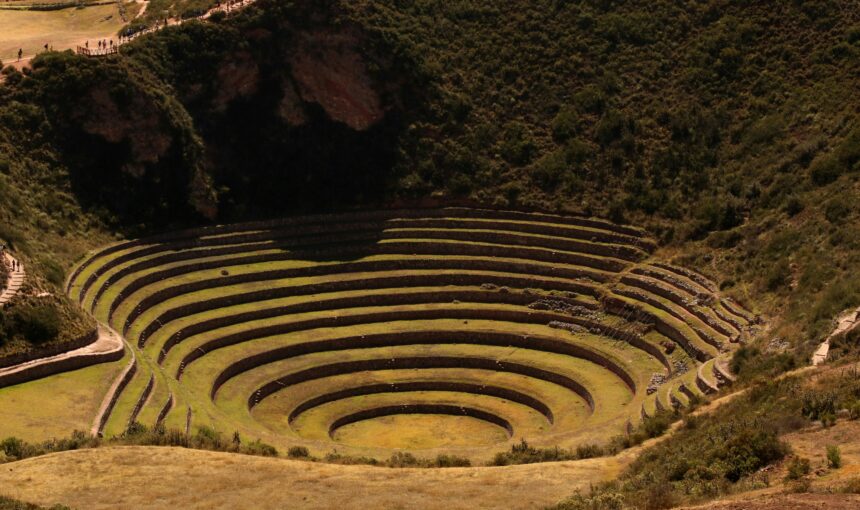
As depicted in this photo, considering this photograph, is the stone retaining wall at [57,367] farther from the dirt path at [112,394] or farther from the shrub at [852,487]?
the shrub at [852,487]

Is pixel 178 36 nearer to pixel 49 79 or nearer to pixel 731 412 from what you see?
pixel 49 79

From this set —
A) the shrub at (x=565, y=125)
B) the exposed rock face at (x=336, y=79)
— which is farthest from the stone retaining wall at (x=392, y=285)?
the exposed rock face at (x=336, y=79)

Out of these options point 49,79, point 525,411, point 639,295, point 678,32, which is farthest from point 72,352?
point 678,32

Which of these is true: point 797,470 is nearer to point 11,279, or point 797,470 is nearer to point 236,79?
point 11,279

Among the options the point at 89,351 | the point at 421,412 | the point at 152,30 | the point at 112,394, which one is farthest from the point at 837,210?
the point at 152,30

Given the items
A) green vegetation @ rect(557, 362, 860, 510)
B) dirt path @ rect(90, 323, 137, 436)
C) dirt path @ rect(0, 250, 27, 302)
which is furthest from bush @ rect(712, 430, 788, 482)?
dirt path @ rect(0, 250, 27, 302)

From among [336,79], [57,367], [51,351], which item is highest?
[336,79]

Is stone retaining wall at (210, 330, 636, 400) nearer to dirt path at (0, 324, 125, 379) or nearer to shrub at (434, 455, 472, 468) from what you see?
dirt path at (0, 324, 125, 379)
